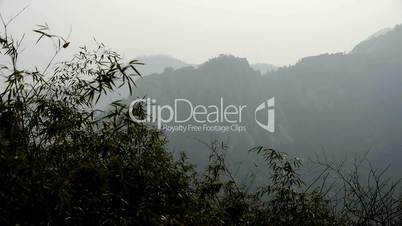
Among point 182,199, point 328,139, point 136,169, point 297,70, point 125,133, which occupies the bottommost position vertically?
point 182,199

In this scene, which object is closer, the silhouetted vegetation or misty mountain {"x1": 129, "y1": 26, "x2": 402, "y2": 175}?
the silhouetted vegetation

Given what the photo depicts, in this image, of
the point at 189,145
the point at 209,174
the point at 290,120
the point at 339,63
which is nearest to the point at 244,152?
the point at 189,145

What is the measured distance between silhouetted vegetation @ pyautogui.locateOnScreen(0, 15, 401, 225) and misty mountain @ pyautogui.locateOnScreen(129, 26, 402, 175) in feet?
200

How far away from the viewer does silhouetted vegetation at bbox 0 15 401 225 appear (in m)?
2.72

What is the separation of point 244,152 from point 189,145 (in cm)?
848

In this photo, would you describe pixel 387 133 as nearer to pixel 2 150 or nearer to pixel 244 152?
pixel 244 152

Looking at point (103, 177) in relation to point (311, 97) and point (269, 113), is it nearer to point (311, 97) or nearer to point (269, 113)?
point (269, 113)

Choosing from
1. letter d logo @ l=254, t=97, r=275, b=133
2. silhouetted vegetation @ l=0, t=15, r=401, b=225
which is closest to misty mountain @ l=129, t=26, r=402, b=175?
letter d logo @ l=254, t=97, r=275, b=133

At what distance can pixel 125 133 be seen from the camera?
4.69m

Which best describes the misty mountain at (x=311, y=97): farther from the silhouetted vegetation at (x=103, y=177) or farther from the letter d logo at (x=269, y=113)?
the silhouetted vegetation at (x=103, y=177)

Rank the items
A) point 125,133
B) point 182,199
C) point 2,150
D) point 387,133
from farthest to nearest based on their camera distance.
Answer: point 387,133 < point 125,133 < point 182,199 < point 2,150

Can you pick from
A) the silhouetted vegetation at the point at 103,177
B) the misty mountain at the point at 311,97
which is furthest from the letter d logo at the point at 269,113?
the silhouetted vegetation at the point at 103,177

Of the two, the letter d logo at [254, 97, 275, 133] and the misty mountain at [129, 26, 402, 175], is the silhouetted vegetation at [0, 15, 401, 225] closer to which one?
the misty mountain at [129, 26, 402, 175]

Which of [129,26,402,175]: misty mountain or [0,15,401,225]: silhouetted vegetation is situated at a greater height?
[129,26,402,175]: misty mountain
